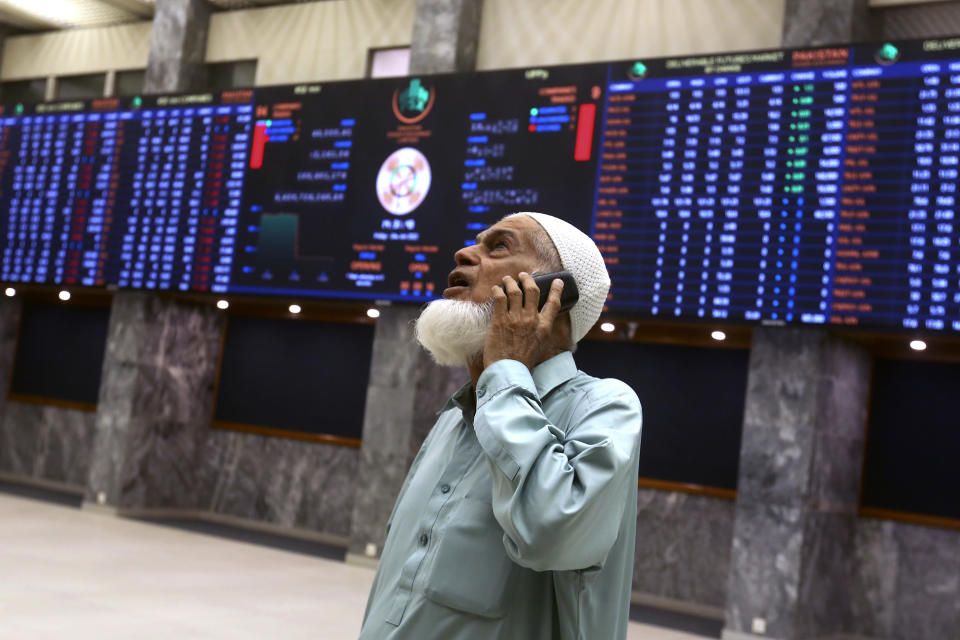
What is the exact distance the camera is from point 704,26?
378 inches

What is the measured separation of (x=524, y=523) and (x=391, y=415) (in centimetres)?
855

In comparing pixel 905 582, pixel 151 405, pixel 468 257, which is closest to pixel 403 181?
pixel 151 405

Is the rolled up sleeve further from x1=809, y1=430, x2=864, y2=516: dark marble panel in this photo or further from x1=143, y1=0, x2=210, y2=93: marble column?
x1=143, y1=0, x2=210, y2=93: marble column

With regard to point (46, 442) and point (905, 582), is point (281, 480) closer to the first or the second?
point (46, 442)

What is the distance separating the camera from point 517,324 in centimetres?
168

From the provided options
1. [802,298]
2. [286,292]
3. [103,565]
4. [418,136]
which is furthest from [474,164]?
[103,565]

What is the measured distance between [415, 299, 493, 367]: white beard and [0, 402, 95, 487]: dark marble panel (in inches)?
487

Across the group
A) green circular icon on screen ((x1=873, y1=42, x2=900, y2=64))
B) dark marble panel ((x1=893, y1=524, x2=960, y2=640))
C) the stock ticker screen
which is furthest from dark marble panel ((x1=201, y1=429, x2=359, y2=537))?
green circular icon on screen ((x1=873, y1=42, x2=900, y2=64))

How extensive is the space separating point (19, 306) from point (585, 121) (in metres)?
9.05

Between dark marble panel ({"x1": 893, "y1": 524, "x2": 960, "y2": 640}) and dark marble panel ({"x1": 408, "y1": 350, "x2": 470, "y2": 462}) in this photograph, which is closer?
dark marble panel ({"x1": 893, "y1": 524, "x2": 960, "y2": 640})

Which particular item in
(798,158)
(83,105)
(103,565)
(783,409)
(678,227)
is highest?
(83,105)

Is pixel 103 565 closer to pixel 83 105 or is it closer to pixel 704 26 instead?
pixel 83 105

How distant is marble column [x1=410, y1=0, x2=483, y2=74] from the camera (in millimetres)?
10125

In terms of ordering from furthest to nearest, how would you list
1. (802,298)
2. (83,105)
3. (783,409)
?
(83,105)
(783,409)
(802,298)
